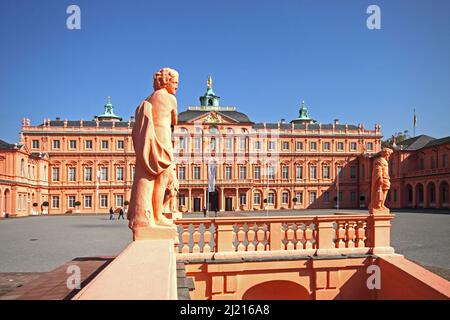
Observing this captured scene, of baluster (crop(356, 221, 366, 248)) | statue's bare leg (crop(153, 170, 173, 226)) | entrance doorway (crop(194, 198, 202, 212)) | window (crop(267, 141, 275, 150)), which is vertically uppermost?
window (crop(267, 141, 275, 150))

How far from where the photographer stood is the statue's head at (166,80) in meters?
5.41

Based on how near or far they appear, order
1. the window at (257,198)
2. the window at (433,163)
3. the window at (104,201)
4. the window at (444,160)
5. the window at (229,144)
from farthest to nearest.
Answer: the window at (257,198) < the window at (229,144) < the window at (104,201) < the window at (433,163) < the window at (444,160)

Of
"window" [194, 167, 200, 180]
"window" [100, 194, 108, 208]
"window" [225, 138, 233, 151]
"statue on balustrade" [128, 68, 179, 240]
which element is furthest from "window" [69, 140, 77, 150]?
"statue on balustrade" [128, 68, 179, 240]

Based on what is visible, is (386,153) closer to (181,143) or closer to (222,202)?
(222,202)

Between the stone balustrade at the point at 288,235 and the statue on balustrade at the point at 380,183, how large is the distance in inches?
8.0

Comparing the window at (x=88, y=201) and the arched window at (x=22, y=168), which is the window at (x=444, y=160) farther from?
the arched window at (x=22, y=168)

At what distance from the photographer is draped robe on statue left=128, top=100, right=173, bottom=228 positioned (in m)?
4.89

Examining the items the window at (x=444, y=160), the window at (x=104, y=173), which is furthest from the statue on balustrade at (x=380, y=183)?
the window at (x=104, y=173)

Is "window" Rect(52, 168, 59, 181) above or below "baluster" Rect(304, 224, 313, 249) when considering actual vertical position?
above

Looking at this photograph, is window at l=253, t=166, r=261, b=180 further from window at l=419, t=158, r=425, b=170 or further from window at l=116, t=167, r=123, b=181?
window at l=419, t=158, r=425, b=170

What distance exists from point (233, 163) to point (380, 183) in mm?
52889

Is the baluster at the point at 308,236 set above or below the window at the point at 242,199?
above

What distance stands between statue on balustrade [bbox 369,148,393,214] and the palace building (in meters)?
44.4

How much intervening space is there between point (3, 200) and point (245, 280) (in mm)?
43232
